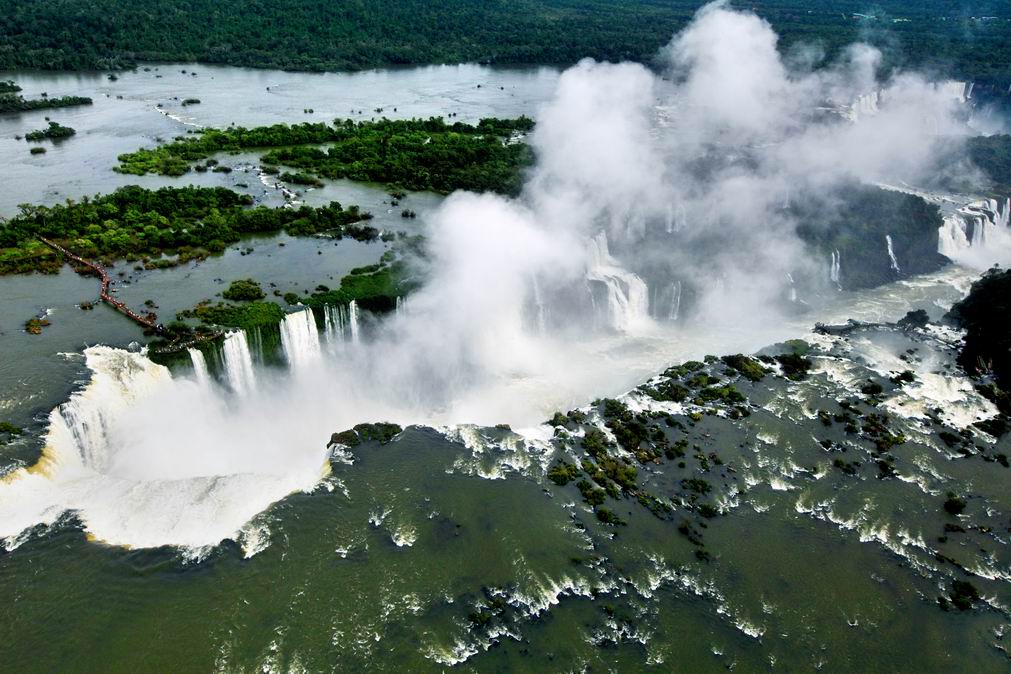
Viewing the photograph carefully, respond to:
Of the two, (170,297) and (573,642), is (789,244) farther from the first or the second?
(170,297)

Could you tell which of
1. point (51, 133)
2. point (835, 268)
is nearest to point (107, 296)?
point (51, 133)

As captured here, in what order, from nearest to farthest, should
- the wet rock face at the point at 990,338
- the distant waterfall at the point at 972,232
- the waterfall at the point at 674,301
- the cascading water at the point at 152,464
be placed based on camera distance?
1. the cascading water at the point at 152,464
2. the wet rock face at the point at 990,338
3. the waterfall at the point at 674,301
4. the distant waterfall at the point at 972,232

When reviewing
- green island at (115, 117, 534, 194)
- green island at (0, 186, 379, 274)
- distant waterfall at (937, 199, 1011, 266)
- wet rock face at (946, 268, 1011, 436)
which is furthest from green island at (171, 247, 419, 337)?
distant waterfall at (937, 199, 1011, 266)

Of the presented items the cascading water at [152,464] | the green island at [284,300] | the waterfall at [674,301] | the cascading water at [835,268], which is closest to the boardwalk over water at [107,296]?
the green island at [284,300]

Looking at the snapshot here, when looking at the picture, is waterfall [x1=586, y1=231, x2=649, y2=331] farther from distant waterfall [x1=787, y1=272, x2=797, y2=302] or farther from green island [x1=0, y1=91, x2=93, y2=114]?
green island [x1=0, y1=91, x2=93, y2=114]

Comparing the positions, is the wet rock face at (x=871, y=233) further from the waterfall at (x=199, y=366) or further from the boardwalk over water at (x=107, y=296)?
the boardwalk over water at (x=107, y=296)

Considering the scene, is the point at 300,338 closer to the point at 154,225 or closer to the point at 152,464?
Answer: the point at 152,464
